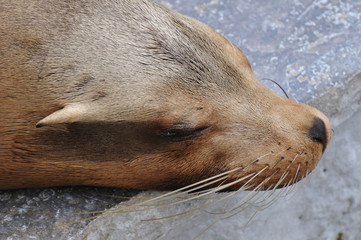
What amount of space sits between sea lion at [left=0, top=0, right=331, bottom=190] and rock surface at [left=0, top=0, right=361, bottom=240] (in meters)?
0.71

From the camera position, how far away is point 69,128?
2.31m

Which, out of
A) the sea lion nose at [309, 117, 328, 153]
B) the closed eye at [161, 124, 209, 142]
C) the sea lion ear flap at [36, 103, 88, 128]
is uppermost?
the sea lion nose at [309, 117, 328, 153]

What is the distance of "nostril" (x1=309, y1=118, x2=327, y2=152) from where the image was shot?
2.50m

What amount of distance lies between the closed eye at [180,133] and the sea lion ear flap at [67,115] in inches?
15.0

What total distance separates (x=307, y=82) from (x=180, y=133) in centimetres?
151

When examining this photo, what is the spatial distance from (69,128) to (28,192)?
65 centimetres

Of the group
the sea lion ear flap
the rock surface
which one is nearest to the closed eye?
the sea lion ear flap

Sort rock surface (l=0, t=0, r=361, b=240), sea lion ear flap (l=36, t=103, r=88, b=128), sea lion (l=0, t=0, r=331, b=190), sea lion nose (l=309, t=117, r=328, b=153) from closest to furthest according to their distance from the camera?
1. sea lion ear flap (l=36, t=103, r=88, b=128)
2. sea lion (l=0, t=0, r=331, b=190)
3. sea lion nose (l=309, t=117, r=328, b=153)
4. rock surface (l=0, t=0, r=361, b=240)

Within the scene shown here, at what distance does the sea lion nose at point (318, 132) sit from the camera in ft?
8.19

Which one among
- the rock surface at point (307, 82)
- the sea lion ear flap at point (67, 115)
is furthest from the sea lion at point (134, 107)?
the rock surface at point (307, 82)

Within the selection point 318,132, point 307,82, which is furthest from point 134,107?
point 307,82

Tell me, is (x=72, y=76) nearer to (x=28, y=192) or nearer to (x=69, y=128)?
(x=69, y=128)

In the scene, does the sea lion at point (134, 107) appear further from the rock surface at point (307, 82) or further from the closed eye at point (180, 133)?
the rock surface at point (307, 82)

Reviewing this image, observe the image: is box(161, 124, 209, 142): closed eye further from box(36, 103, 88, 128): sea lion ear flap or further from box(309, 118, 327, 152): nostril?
box(309, 118, 327, 152): nostril
